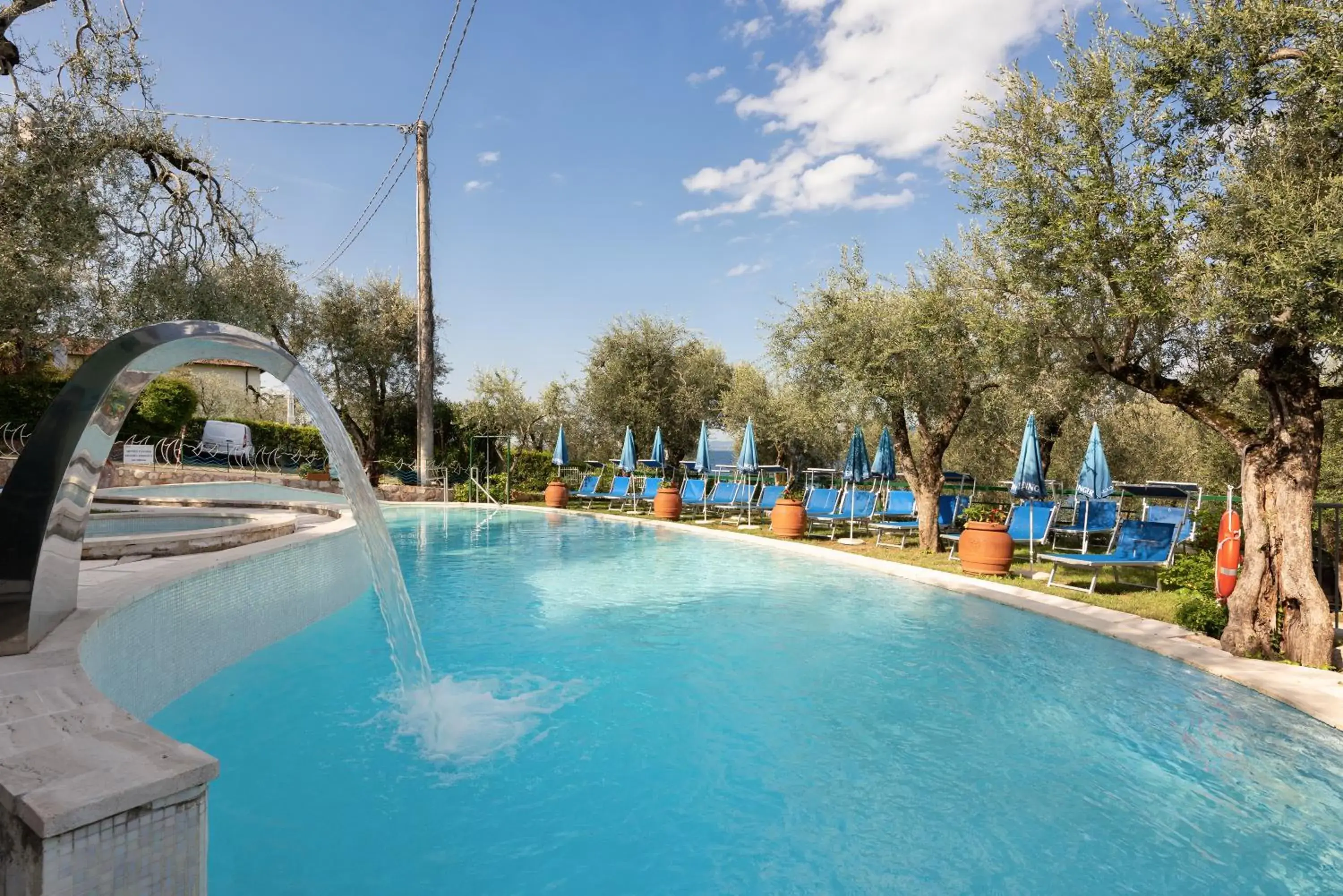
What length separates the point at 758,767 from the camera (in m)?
4.36

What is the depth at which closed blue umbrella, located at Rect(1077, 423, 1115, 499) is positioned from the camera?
10859 millimetres

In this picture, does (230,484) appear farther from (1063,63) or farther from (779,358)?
(1063,63)

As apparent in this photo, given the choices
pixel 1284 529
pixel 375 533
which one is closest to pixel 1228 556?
pixel 1284 529

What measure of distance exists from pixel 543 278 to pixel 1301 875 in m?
25.2

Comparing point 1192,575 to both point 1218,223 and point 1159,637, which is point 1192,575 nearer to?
point 1159,637

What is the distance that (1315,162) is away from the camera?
5.63 m

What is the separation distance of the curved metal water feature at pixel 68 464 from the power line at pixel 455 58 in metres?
15.6

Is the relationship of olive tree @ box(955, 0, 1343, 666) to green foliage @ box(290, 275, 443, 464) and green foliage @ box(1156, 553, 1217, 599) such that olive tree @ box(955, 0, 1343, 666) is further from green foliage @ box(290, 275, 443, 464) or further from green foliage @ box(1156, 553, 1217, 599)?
green foliage @ box(290, 275, 443, 464)

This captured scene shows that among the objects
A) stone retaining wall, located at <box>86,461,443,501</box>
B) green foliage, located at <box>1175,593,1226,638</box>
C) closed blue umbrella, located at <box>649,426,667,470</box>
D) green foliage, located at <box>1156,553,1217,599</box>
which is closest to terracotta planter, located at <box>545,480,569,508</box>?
closed blue umbrella, located at <box>649,426,667,470</box>

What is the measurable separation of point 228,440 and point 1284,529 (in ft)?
89.4

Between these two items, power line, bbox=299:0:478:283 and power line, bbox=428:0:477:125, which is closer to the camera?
power line, bbox=428:0:477:125

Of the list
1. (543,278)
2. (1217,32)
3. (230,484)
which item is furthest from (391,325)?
(1217,32)

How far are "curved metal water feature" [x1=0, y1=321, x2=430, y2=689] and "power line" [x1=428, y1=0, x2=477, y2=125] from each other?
1557cm

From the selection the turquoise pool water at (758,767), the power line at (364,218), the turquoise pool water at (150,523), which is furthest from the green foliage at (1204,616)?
the power line at (364,218)
